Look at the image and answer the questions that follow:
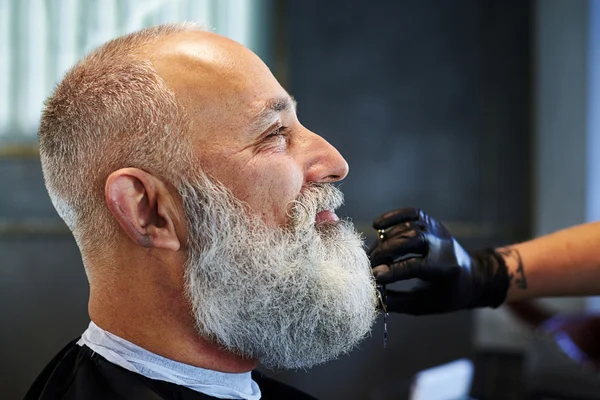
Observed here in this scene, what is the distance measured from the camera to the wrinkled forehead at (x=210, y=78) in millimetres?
1288

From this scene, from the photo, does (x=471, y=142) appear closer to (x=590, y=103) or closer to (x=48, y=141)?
(x=590, y=103)

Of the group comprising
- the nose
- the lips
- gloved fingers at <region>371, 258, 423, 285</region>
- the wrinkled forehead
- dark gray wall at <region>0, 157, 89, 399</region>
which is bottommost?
dark gray wall at <region>0, 157, 89, 399</region>

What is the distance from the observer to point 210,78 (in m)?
1.30

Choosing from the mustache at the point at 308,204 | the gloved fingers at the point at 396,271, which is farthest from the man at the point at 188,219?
the gloved fingers at the point at 396,271

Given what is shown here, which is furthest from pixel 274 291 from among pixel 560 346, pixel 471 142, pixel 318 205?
pixel 471 142

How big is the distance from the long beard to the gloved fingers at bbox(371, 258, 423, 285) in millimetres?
113

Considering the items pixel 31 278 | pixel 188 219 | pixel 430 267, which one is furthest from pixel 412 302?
pixel 31 278

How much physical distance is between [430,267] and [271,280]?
1.48 ft

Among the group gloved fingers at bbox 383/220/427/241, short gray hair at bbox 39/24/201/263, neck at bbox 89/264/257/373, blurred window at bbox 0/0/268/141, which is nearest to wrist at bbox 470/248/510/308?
gloved fingers at bbox 383/220/427/241

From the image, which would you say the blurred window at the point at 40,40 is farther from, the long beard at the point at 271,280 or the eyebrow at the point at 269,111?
the long beard at the point at 271,280

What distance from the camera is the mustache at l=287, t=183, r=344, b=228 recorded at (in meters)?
1.35

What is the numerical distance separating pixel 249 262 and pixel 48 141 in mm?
462

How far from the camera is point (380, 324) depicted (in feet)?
14.6

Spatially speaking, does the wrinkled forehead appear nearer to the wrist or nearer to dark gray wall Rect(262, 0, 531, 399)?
the wrist
